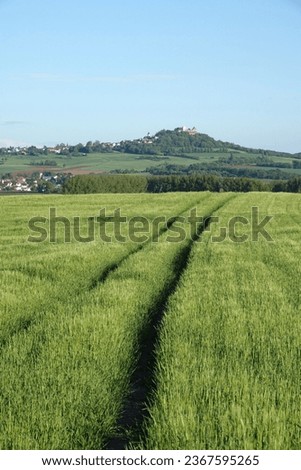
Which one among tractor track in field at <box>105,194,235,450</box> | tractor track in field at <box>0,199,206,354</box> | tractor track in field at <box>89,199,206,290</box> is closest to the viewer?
tractor track in field at <box>105,194,235,450</box>

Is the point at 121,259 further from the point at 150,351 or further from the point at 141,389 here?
the point at 141,389

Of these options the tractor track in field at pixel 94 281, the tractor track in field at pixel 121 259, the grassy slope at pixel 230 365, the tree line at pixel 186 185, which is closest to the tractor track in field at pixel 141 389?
the grassy slope at pixel 230 365

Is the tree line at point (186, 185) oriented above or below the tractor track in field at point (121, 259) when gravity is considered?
above

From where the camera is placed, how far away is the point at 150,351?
8539mm

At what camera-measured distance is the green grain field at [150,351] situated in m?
5.11

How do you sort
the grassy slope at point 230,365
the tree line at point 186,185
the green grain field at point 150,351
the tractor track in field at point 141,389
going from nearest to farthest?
the grassy slope at point 230,365 < the green grain field at point 150,351 < the tractor track in field at point 141,389 < the tree line at point 186,185

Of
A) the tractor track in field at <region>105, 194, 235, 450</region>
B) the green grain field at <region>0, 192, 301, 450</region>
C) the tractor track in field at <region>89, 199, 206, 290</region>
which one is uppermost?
the green grain field at <region>0, 192, 301, 450</region>

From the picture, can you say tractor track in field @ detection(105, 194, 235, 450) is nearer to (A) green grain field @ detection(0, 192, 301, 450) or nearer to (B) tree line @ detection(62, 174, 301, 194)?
(A) green grain field @ detection(0, 192, 301, 450)

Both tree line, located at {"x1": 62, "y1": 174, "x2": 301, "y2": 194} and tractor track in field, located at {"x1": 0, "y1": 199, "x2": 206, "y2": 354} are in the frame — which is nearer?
tractor track in field, located at {"x1": 0, "y1": 199, "x2": 206, "y2": 354}

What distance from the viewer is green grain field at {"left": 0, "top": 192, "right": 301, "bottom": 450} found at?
5113 millimetres

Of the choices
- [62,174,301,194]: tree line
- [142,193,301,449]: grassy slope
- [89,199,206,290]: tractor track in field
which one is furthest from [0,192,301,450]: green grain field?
[62,174,301,194]: tree line

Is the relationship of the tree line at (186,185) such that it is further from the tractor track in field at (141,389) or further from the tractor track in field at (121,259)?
the tractor track in field at (141,389)

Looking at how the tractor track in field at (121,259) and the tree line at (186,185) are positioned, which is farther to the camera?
the tree line at (186,185)

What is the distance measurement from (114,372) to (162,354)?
788 millimetres
